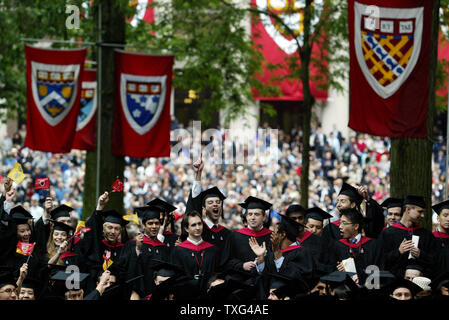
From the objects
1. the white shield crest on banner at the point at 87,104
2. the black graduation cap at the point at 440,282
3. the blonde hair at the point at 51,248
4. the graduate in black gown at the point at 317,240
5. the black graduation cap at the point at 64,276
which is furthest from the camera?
the white shield crest on banner at the point at 87,104

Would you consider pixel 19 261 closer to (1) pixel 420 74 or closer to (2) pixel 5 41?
(1) pixel 420 74

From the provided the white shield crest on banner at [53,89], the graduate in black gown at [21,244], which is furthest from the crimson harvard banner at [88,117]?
the graduate in black gown at [21,244]

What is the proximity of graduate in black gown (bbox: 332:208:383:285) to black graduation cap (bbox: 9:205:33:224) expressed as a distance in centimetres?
413

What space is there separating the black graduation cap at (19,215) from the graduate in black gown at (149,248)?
1549mm

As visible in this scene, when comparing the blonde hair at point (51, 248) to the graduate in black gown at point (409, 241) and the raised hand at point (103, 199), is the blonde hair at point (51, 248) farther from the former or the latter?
the graduate in black gown at point (409, 241)

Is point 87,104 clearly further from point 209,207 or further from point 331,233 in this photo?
point 331,233

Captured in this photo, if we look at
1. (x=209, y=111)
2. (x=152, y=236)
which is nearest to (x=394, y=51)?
(x=152, y=236)

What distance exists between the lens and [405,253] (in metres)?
11.0

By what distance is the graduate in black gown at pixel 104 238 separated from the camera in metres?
12.0

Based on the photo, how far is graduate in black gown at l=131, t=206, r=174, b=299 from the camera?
38.7 feet

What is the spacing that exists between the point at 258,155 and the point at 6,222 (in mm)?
14897

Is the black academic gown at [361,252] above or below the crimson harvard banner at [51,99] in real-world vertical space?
below

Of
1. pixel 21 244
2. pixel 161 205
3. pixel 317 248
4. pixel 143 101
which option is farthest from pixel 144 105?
pixel 317 248

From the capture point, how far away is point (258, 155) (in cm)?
2652
